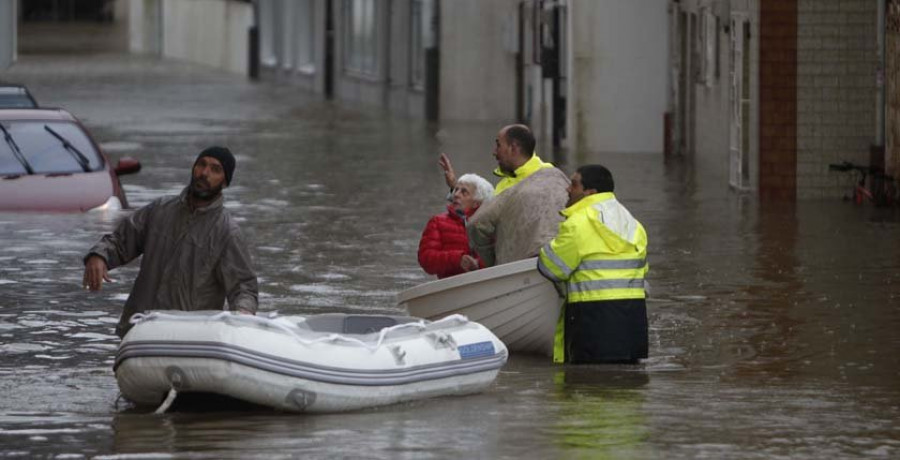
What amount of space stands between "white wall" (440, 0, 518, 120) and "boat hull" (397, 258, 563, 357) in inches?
1117

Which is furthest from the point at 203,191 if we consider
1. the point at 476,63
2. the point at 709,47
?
the point at 476,63

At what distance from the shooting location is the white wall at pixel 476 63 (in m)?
42.3

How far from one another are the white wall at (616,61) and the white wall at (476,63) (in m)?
8.42

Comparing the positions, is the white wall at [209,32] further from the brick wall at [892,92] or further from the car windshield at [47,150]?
the car windshield at [47,150]

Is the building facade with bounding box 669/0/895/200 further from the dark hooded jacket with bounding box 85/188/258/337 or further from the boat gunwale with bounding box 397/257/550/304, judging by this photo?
the dark hooded jacket with bounding box 85/188/258/337

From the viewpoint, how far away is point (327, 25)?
55.9 metres

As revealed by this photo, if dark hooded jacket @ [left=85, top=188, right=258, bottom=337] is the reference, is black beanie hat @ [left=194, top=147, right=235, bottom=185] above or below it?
above

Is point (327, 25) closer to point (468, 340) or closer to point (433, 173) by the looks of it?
point (433, 173)

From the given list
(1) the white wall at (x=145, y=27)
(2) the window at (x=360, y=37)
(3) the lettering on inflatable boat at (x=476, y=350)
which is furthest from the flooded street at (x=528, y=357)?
(1) the white wall at (x=145, y=27)

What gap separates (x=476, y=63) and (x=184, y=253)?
32.1m

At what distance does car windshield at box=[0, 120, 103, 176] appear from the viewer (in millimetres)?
21109

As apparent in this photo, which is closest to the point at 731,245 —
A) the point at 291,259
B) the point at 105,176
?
the point at 291,259

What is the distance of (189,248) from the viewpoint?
11.0m

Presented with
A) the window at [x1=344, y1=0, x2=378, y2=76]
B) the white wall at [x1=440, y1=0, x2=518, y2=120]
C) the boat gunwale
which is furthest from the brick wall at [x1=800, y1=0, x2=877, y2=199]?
the window at [x1=344, y1=0, x2=378, y2=76]
